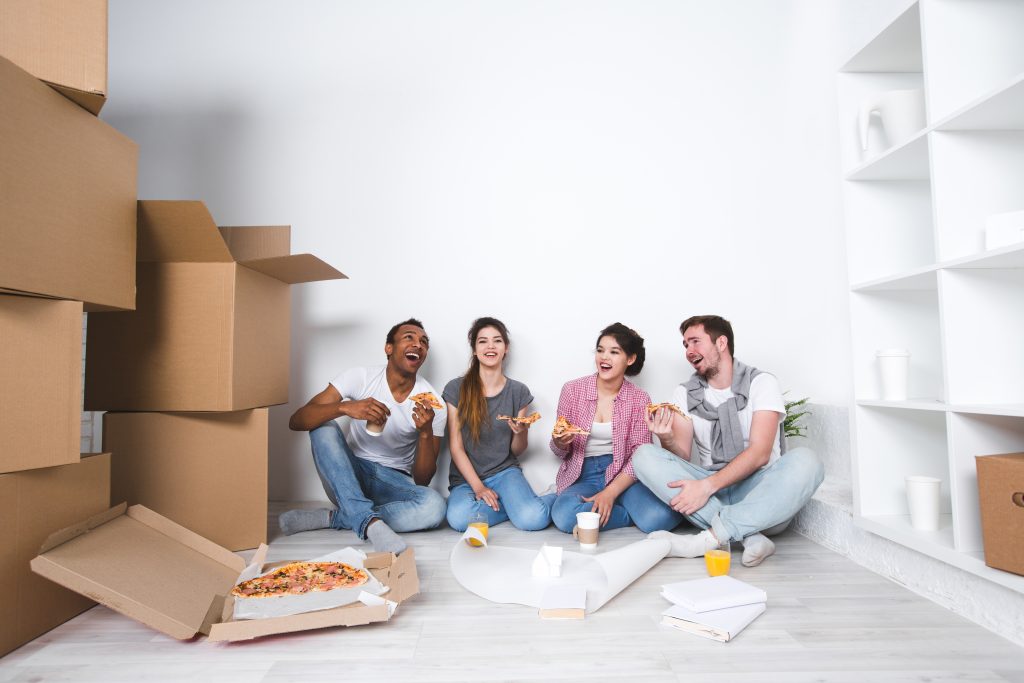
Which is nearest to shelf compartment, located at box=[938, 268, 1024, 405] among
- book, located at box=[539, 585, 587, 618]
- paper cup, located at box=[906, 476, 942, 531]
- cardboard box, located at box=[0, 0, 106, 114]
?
paper cup, located at box=[906, 476, 942, 531]

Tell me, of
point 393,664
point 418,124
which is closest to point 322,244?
point 418,124

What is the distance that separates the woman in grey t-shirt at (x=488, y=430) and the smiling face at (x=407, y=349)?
237 millimetres

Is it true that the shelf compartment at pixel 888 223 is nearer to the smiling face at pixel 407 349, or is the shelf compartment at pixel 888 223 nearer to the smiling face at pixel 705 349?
the smiling face at pixel 705 349

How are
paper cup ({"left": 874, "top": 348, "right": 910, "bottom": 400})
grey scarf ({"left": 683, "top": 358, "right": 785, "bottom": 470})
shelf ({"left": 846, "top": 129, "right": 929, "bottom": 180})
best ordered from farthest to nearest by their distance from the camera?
grey scarf ({"left": 683, "top": 358, "right": 785, "bottom": 470}), paper cup ({"left": 874, "top": 348, "right": 910, "bottom": 400}), shelf ({"left": 846, "top": 129, "right": 929, "bottom": 180})

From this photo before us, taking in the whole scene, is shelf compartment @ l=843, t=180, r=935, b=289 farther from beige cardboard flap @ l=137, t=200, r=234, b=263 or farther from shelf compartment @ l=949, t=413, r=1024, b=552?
beige cardboard flap @ l=137, t=200, r=234, b=263

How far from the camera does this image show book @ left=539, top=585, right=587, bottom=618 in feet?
5.35

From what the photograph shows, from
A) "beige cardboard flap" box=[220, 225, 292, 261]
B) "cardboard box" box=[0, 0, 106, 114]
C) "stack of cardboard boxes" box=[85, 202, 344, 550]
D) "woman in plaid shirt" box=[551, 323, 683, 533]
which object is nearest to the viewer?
"cardboard box" box=[0, 0, 106, 114]

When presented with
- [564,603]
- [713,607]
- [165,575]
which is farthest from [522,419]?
[165,575]

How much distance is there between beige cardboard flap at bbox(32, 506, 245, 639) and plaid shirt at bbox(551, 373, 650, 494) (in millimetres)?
1505

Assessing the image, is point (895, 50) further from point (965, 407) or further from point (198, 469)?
point (198, 469)

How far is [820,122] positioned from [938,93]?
1.55 metres

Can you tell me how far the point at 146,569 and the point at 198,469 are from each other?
67 cm

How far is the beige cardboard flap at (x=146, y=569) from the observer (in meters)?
1.45

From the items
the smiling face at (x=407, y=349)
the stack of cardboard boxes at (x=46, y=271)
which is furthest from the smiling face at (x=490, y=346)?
the stack of cardboard boxes at (x=46, y=271)
